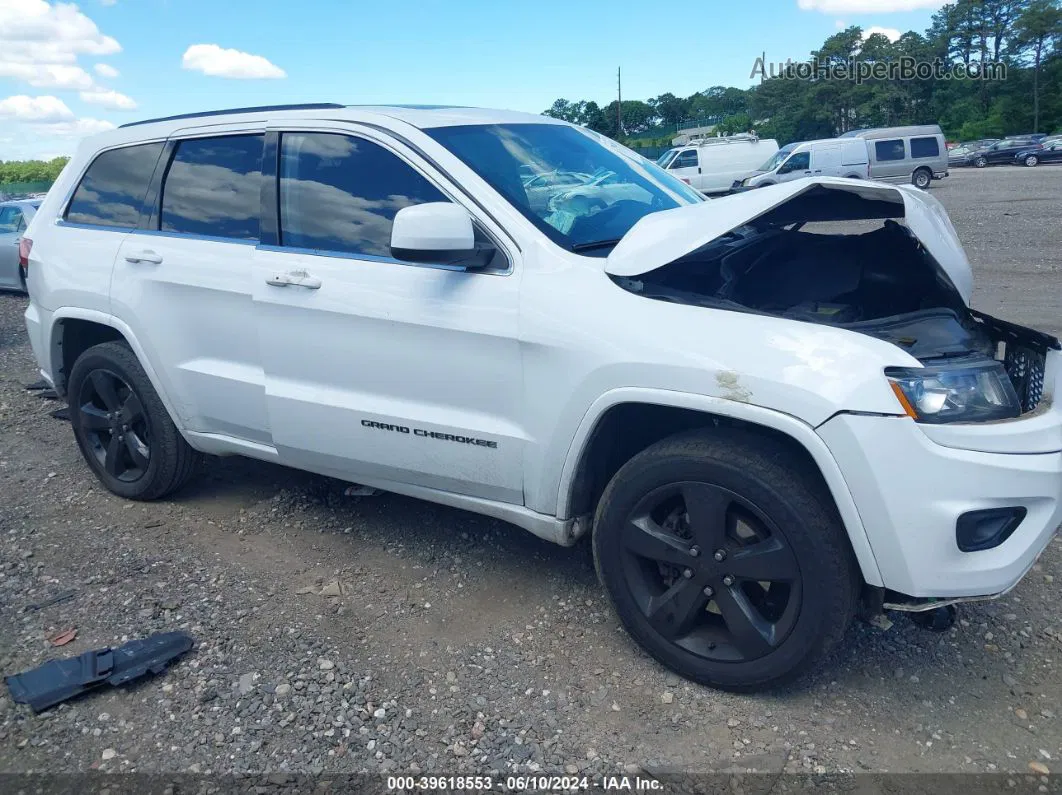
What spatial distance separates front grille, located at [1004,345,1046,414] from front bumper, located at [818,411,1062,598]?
1.13 feet

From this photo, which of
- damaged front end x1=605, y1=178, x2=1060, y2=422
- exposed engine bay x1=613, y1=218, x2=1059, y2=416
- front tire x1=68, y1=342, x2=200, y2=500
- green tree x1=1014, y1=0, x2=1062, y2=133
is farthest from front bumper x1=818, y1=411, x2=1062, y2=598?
green tree x1=1014, y1=0, x2=1062, y2=133

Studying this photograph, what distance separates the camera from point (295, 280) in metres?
3.50

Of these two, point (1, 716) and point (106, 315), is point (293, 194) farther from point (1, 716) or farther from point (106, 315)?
point (1, 716)

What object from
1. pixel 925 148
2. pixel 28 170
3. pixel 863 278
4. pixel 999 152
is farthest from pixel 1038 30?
pixel 863 278

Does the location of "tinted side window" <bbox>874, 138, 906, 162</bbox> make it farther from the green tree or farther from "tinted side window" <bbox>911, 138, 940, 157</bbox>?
the green tree

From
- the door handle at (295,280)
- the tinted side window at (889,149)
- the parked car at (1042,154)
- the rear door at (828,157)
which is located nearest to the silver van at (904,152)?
the tinted side window at (889,149)

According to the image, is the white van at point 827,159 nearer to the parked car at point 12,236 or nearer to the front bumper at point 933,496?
the parked car at point 12,236

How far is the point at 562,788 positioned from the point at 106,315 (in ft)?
10.4

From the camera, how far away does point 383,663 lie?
10.3 ft

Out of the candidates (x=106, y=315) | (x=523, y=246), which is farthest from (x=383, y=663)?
(x=106, y=315)

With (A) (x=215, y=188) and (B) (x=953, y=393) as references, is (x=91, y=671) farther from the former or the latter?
(B) (x=953, y=393)

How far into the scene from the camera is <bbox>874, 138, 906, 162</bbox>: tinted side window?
27.9 meters

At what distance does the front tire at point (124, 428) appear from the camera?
428cm

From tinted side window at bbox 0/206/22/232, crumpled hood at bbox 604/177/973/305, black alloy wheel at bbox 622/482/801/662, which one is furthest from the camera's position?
tinted side window at bbox 0/206/22/232
